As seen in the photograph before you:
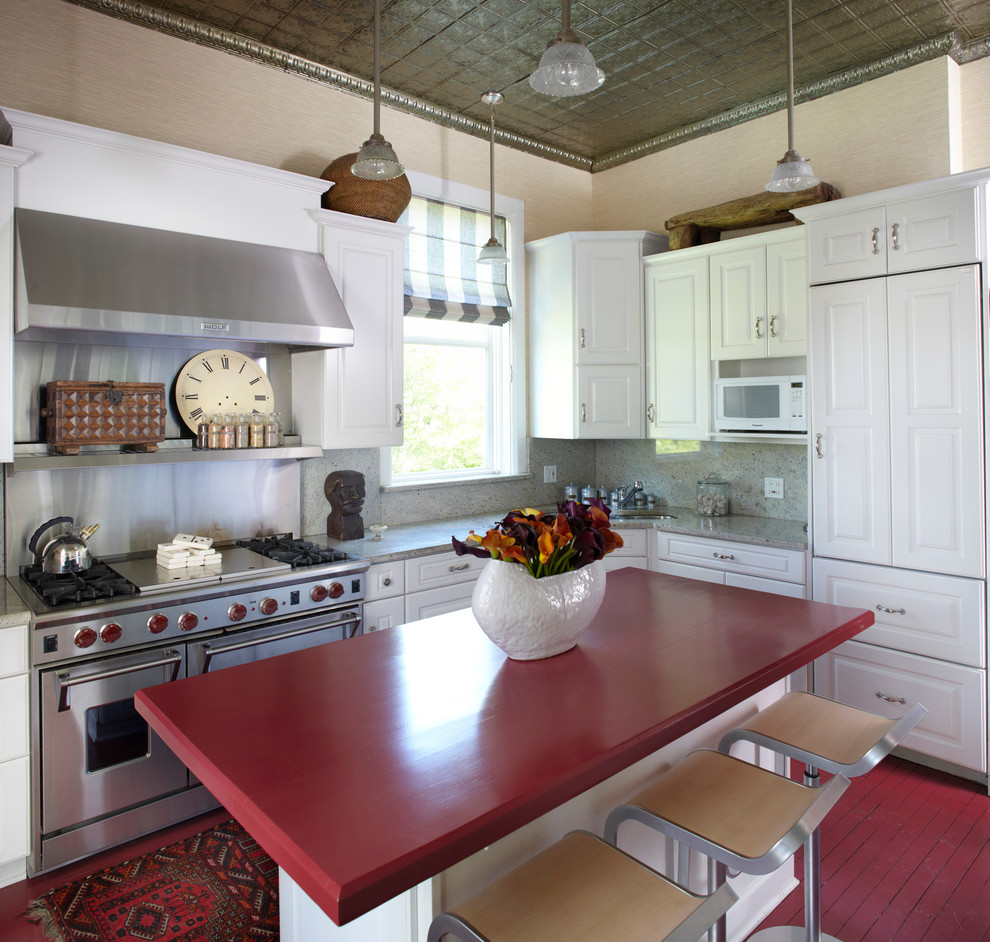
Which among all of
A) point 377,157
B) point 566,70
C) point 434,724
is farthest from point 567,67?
point 434,724

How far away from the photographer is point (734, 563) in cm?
375

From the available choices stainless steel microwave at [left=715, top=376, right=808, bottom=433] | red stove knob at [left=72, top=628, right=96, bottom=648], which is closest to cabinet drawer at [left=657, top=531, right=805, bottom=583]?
stainless steel microwave at [left=715, top=376, right=808, bottom=433]

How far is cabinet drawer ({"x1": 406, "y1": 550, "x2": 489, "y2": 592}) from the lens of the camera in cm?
339

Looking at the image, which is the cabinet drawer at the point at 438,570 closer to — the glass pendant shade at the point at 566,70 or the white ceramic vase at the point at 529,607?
the white ceramic vase at the point at 529,607

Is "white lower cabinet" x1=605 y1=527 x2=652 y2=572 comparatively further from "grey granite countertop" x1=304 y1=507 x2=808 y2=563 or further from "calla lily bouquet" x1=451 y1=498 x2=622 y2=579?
"calla lily bouquet" x1=451 y1=498 x2=622 y2=579

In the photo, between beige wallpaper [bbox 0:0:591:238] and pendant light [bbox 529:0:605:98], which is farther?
beige wallpaper [bbox 0:0:591:238]

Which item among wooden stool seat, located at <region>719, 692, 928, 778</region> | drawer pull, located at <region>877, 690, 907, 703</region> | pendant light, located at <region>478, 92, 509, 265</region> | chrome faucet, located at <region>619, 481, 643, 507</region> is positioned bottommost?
drawer pull, located at <region>877, 690, 907, 703</region>

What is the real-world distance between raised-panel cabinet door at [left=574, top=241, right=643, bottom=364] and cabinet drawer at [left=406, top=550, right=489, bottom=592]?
1543 millimetres

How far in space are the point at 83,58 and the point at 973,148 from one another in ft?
13.4

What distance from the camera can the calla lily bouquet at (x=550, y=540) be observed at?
166 centimetres

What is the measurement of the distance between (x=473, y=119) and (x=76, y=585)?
3366 millimetres

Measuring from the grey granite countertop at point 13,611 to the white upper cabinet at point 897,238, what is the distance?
3.52 metres

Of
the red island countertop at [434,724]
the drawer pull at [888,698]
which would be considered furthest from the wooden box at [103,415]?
the drawer pull at [888,698]

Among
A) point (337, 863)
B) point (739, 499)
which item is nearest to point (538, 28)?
point (739, 499)
